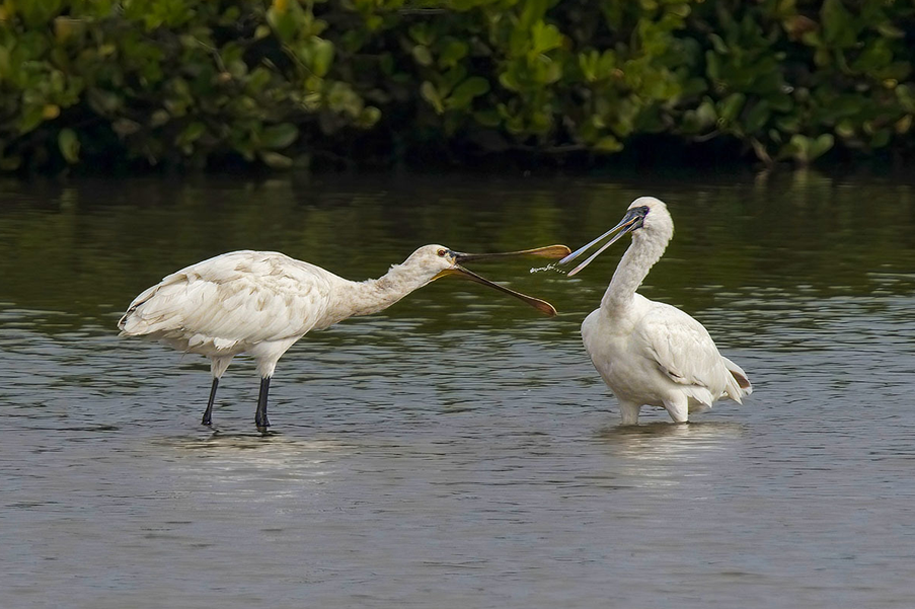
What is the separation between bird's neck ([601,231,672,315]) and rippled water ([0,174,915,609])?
2.06 ft

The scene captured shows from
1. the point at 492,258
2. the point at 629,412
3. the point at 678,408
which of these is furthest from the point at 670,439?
the point at 492,258

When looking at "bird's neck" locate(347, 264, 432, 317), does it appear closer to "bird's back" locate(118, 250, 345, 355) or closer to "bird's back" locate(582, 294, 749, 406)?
"bird's back" locate(118, 250, 345, 355)

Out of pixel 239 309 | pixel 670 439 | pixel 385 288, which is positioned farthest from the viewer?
pixel 385 288

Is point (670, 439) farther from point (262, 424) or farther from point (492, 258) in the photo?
point (262, 424)

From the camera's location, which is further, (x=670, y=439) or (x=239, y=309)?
(x=239, y=309)

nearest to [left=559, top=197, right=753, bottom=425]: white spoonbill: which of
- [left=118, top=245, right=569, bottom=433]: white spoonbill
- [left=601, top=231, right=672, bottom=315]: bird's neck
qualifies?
[left=601, top=231, right=672, bottom=315]: bird's neck

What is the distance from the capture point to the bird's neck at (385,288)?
35.3 ft

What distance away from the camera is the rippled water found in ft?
23.2

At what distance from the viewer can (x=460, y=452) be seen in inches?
368

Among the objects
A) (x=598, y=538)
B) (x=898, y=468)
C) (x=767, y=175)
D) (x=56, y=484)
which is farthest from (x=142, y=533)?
(x=767, y=175)

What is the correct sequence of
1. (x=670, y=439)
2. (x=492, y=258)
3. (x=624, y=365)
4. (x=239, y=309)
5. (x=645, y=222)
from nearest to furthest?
(x=670, y=439) → (x=624, y=365) → (x=239, y=309) → (x=645, y=222) → (x=492, y=258)

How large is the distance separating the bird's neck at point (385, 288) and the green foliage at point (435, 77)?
12.5m

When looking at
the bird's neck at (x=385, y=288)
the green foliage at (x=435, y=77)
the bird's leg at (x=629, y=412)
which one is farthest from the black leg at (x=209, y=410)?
the green foliage at (x=435, y=77)

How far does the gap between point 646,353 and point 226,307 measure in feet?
6.87
